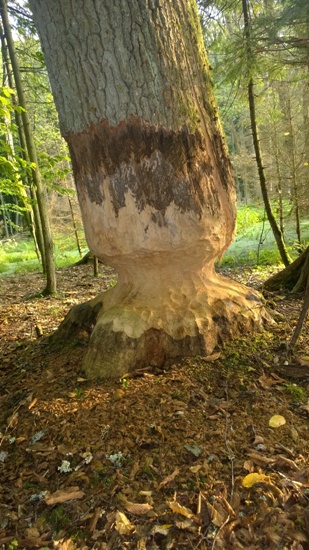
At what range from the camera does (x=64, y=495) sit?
1686 millimetres

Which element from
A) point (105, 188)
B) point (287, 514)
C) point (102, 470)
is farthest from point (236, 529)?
point (105, 188)

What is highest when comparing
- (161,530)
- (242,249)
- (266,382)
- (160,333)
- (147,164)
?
(147,164)

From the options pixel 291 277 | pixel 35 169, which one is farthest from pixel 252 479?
pixel 35 169

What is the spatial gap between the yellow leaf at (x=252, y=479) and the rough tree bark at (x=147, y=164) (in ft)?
3.21

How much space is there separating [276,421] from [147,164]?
1866 millimetres

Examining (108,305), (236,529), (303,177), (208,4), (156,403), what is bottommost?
(236,529)

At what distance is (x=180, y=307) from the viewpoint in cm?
267

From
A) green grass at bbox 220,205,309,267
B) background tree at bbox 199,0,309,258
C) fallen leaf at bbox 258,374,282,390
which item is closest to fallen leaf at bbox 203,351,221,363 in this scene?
fallen leaf at bbox 258,374,282,390

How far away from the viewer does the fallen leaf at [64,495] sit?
5.46ft

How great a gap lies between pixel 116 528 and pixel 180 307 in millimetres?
1501

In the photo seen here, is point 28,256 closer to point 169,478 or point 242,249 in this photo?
point 242,249

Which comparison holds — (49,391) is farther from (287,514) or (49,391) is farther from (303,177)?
(303,177)

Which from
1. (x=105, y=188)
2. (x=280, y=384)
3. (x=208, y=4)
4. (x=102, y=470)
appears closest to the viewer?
(x=102, y=470)

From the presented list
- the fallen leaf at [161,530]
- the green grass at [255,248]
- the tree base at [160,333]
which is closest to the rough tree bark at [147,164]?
the tree base at [160,333]
